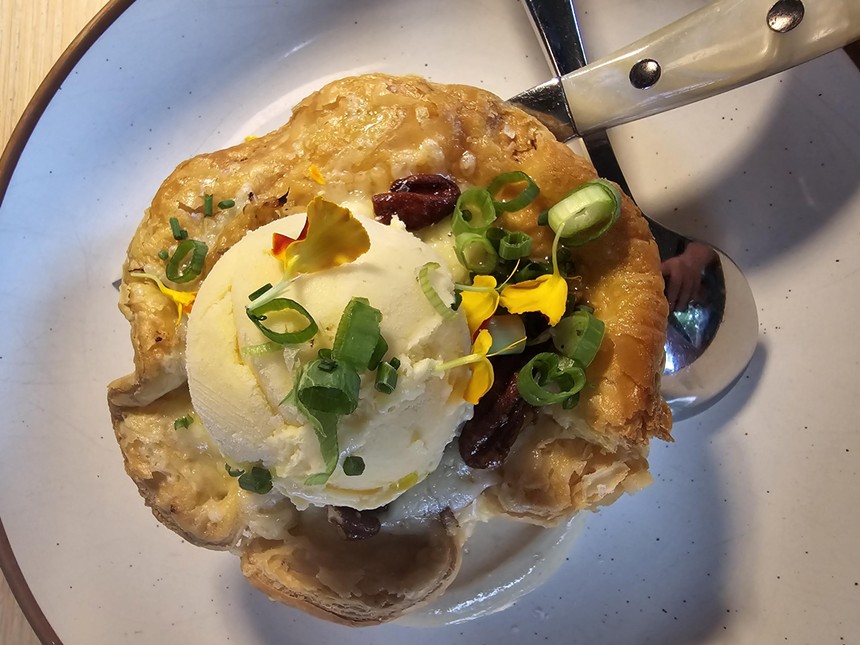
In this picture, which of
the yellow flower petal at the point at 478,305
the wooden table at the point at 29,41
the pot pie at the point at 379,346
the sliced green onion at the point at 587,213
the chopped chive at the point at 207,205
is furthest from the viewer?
the wooden table at the point at 29,41

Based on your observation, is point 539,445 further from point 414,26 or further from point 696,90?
point 414,26

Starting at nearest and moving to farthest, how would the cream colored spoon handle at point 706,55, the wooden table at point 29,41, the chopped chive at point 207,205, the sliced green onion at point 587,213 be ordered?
the sliced green onion at point 587,213, the chopped chive at point 207,205, the cream colored spoon handle at point 706,55, the wooden table at point 29,41

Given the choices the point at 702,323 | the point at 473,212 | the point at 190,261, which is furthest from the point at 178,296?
the point at 702,323

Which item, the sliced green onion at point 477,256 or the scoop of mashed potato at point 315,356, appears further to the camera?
the sliced green onion at point 477,256

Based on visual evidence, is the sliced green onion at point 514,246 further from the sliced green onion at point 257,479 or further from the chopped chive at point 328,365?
the sliced green onion at point 257,479

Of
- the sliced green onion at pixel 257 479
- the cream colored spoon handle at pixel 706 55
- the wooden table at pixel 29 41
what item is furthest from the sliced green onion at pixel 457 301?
the wooden table at pixel 29 41

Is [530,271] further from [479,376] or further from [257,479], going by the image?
[257,479]

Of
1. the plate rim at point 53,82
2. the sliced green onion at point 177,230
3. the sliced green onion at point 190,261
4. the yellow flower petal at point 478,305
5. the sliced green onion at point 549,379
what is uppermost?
the plate rim at point 53,82

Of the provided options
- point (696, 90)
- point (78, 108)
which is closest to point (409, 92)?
point (696, 90)
